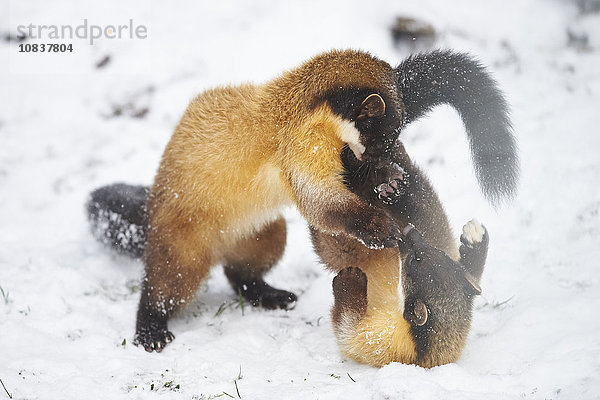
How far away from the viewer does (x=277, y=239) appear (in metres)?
5.31

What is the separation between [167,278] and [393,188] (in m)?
1.92

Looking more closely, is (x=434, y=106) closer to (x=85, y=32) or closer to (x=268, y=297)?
(x=268, y=297)

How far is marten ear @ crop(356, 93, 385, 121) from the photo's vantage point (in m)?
3.97

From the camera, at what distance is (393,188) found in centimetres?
422

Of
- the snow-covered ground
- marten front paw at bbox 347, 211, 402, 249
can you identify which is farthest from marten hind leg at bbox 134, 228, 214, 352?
marten front paw at bbox 347, 211, 402, 249

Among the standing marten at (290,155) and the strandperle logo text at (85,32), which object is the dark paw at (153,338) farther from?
the strandperle logo text at (85,32)

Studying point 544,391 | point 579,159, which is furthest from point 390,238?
point 579,159

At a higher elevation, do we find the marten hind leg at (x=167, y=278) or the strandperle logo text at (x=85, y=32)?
the strandperle logo text at (x=85, y=32)

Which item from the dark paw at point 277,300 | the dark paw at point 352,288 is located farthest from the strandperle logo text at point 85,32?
the dark paw at point 352,288

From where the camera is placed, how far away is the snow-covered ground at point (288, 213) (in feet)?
12.3

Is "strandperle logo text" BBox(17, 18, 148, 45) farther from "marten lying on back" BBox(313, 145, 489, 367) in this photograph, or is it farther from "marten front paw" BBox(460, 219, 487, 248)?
"marten front paw" BBox(460, 219, 487, 248)

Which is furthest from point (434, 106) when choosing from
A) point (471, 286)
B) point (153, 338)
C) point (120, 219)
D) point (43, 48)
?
point (43, 48)

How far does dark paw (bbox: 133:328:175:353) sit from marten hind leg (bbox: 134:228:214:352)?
0.7 inches

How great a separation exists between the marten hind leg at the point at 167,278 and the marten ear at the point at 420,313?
180 centimetres
